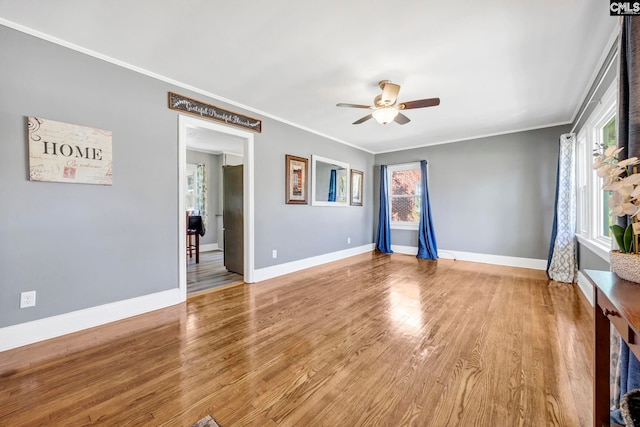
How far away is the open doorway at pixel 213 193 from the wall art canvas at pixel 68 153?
0.69 meters

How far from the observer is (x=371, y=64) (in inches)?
99.5

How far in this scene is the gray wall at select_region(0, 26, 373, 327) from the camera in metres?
2.02

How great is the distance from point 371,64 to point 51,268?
336cm

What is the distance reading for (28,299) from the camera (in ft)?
6.82

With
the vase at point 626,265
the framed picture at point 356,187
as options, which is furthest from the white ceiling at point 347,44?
the framed picture at point 356,187

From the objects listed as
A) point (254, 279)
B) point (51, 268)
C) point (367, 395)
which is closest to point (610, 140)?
point (367, 395)

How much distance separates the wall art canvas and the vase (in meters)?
3.64

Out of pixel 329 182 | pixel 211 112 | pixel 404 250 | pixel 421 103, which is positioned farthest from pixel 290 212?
pixel 404 250

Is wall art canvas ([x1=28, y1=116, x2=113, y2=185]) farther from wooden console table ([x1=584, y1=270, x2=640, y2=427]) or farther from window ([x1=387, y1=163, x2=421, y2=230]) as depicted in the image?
window ([x1=387, y1=163, x2=421, y2=230])

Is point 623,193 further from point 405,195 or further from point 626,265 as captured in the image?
point 405,195

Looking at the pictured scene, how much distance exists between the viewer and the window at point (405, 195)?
5.93 meters

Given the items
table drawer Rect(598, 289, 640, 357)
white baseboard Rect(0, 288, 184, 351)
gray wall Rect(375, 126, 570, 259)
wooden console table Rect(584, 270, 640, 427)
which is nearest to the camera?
table drawer Rect(598, 289, 640, 357)

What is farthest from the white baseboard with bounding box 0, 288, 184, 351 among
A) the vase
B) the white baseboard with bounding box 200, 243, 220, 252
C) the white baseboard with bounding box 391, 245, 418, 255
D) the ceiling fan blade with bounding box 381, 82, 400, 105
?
the white baseboard with bounding box 391, 245, 418, 255

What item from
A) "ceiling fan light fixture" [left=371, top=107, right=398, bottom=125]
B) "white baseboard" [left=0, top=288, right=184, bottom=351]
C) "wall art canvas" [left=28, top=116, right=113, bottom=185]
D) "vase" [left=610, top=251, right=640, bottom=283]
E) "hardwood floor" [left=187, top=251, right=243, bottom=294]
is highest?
"ceiling fan light fixture" [left=371, top=107, right=398, bottom=125]
